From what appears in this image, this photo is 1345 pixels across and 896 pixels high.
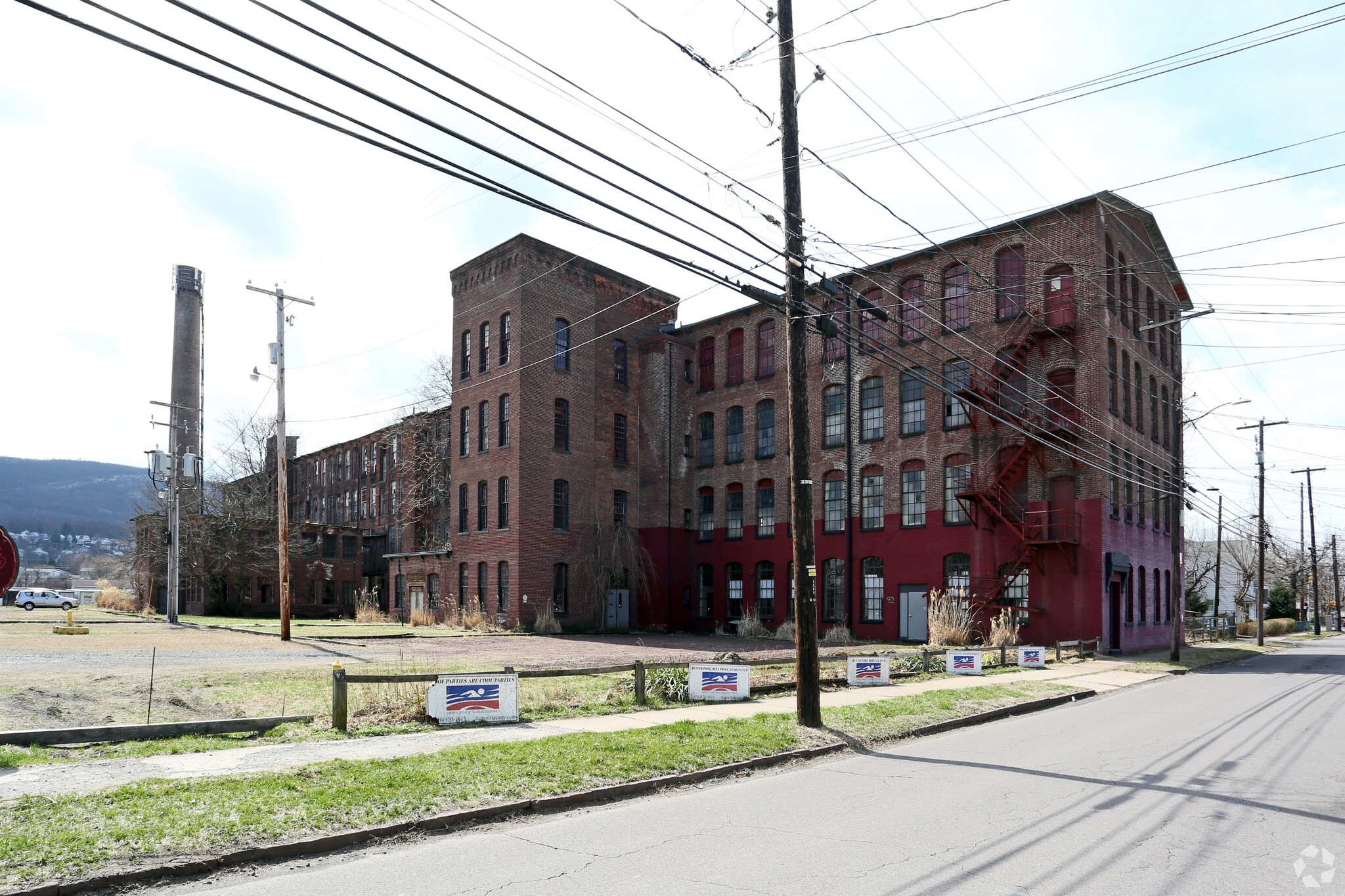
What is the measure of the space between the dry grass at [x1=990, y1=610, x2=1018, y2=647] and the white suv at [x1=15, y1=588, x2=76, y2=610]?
60803 mm

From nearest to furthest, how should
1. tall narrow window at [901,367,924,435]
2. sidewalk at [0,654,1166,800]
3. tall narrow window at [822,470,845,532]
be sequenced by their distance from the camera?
sidewalk at [0,654,1166,800]
tall narrow window at [901,367,924,435]
tall narrow window at [822,470,845,532]

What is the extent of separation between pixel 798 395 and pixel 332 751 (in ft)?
26.3

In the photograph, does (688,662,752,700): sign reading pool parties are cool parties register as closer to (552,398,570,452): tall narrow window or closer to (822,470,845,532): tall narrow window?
(822,470,845,532): tall narrow window

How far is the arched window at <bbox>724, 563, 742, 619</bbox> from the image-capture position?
4209 cm

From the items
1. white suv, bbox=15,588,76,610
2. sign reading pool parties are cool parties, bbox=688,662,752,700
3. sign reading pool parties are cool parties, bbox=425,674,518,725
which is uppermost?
sign reading pool parties are cool parties, bbox=425,674,518,725

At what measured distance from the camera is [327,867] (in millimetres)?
6484

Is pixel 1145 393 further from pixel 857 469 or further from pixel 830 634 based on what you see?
pixel 830 634

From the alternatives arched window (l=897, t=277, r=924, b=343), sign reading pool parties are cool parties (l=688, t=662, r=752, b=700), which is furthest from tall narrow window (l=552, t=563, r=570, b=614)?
sign reading pool parties are cool parties (l=688, t=662, r=752, b=700)

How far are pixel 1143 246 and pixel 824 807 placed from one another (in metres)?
36.5

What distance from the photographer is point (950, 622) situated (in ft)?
102

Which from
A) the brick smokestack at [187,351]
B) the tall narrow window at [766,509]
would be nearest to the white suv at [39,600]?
the brick smokestack at [187,351]

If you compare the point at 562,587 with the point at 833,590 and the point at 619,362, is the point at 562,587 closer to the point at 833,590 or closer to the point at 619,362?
the point at 619,362

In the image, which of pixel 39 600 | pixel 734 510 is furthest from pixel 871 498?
pixel 39 600

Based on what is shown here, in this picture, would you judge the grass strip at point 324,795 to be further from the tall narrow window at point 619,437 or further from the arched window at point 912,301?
the tall narrow window at point 619,437
